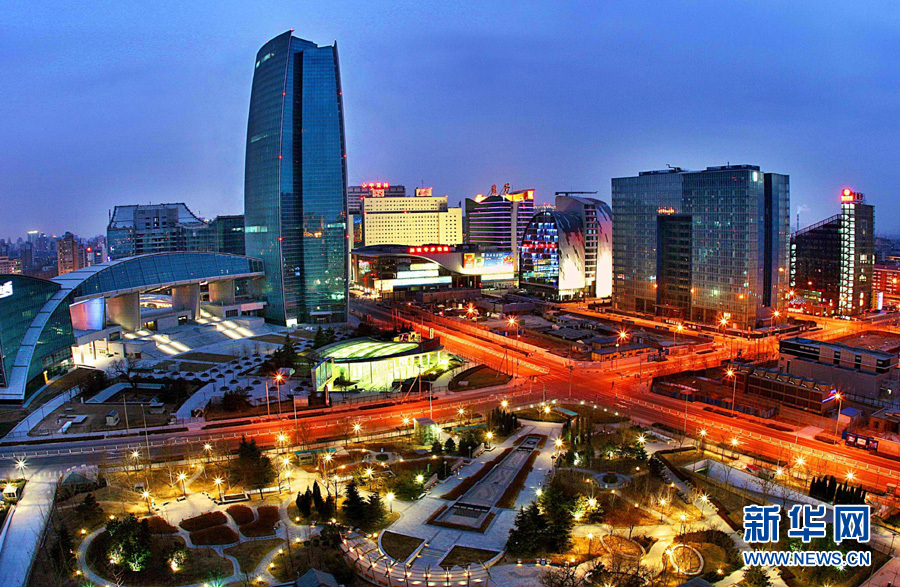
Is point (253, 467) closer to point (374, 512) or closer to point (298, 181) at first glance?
point (374, 512)

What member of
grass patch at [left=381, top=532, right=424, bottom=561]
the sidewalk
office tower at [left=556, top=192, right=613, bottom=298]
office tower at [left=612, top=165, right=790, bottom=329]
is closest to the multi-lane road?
the sidewalk

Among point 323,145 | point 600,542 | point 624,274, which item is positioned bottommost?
point 600,542

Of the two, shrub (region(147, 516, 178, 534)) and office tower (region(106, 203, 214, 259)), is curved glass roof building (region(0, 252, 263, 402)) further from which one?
office tower (region(106, 203, 214, 259))

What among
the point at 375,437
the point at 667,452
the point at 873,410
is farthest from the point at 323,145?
the point at 873,410

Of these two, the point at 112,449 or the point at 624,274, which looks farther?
the point at 624,274

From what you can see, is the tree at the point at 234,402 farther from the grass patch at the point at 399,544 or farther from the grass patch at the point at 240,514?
the grass patch at the point at 399,544

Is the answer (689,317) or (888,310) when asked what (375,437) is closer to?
(689,317)
